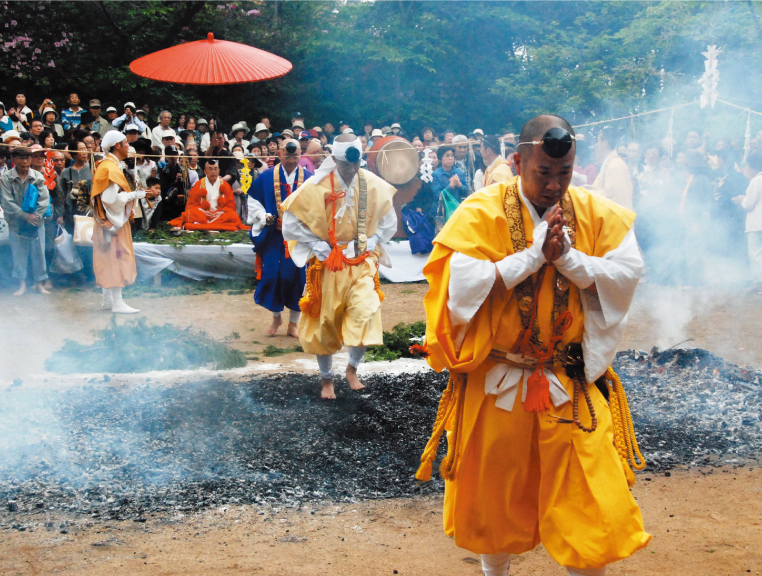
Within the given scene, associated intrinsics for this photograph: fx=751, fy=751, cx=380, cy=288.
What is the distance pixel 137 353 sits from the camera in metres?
6.77

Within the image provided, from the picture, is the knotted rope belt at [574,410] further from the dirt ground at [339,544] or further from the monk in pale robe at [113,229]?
the monk in pale robe at [113,229]

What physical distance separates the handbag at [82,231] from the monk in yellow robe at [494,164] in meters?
5.63

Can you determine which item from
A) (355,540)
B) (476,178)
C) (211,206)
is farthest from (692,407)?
(211,206)

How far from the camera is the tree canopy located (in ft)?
54.9

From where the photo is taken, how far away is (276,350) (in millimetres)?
7520

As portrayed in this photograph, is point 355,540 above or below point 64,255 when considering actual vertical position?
below

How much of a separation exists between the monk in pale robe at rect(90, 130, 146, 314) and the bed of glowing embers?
3691 mm

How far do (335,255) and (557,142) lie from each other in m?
3.31

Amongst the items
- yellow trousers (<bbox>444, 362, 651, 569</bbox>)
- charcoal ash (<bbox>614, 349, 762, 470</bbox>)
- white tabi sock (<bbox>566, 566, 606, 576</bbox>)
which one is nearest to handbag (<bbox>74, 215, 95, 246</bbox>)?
charcoal ash (<bbox>614, 349, 762, 470</bbox>)

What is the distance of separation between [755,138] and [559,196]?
1017 cm

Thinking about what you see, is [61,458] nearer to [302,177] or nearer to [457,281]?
[457,281]

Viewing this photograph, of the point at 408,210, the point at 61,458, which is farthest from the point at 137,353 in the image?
the point at 408,210

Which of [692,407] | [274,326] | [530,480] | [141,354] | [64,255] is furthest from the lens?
[64,255]

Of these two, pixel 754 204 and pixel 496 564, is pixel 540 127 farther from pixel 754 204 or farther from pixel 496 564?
pixel 754 204
